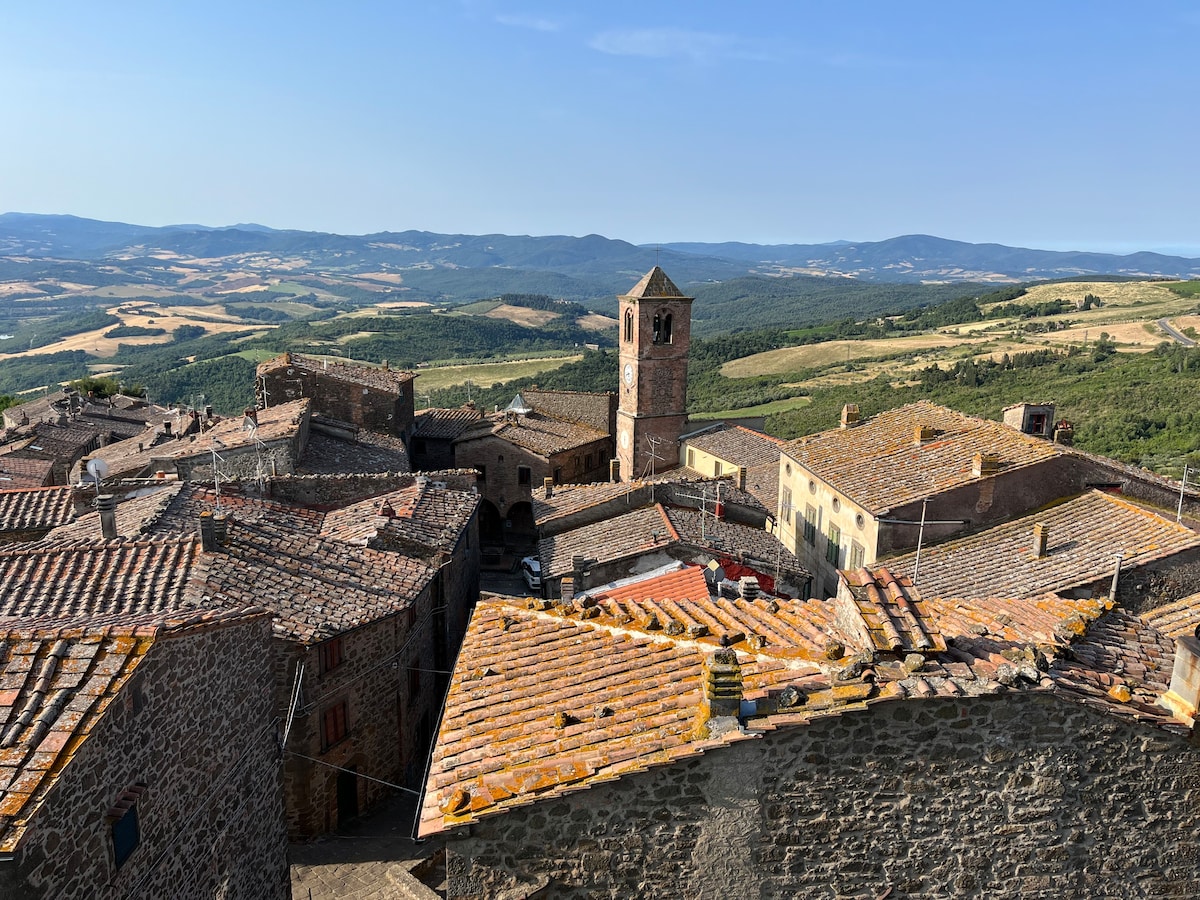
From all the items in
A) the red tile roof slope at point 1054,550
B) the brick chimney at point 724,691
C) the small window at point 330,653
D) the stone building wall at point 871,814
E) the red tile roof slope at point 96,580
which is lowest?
the small window at point 330,653

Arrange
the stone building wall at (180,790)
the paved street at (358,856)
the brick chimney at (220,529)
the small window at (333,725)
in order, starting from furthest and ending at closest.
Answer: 1. the brick chimney at (220,529)
2. the small window at (333,725)
3. the paved street at (358,856)
4. the stone building wall at (180,790)

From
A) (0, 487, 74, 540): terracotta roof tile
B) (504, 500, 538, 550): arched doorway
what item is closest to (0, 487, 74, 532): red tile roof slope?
(0, 487, 74, 540): terracotta roof tile

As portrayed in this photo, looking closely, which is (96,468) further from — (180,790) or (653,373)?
(653,373)

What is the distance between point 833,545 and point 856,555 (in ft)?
4.41

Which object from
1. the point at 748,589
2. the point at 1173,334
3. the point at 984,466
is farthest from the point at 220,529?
the point at 1173,334

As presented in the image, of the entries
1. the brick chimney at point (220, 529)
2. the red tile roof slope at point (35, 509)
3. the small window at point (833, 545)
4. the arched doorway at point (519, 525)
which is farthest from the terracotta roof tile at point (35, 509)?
the arched doorway at point (519, 525)

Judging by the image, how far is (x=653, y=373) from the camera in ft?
126

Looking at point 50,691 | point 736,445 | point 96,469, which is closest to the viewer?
point 50,691

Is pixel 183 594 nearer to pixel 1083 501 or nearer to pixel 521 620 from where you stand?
pixel 521 620

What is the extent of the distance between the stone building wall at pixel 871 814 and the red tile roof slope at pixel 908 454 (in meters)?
12.1

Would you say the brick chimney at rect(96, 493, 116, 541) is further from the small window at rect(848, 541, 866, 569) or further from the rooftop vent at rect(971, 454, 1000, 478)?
the rooftop vent at rect(971, 454, 1000, 478)

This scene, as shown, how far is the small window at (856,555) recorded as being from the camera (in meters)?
19.8

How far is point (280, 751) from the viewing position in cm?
1172

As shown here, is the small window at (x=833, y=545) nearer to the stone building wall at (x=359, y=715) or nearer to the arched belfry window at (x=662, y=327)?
the stone building wall at (x=359, y=715)
